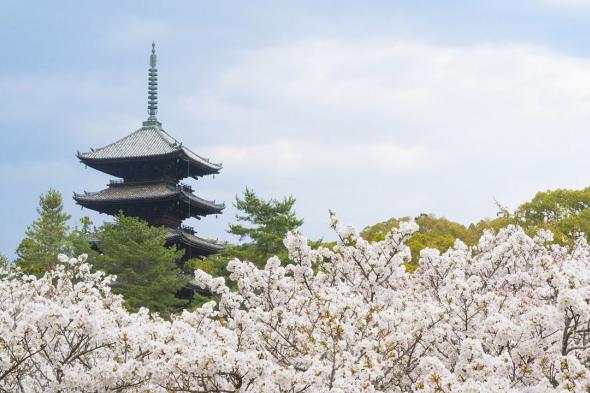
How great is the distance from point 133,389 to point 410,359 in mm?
2759

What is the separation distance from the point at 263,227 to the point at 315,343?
20.9 metres

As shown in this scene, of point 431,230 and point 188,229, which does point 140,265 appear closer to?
point 188,229

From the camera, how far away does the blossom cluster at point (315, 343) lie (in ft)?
20.4

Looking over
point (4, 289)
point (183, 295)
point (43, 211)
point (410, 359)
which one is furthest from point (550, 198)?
point (410, 359)

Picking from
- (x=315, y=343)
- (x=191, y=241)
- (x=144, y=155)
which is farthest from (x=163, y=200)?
(x=315, y=343)

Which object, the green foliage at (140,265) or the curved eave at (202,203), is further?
the curved eave at (202,203)

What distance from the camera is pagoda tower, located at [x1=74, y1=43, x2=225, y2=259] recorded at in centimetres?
3441

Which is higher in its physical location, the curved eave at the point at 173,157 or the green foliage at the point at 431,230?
Result: the curved eave at the point at 173,157

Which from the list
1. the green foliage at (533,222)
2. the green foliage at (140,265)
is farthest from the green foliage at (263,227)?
the green foliage at (533,222)

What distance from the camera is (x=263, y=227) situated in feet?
91.2

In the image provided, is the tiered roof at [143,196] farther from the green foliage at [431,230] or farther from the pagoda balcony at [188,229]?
the green foliage at [431,230]

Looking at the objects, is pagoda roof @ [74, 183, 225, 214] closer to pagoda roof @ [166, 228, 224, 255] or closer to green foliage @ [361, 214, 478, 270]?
pagoda roof @ [166, 228, 224, 255]

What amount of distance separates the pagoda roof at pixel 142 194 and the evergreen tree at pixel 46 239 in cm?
472

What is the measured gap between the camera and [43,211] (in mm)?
42219
